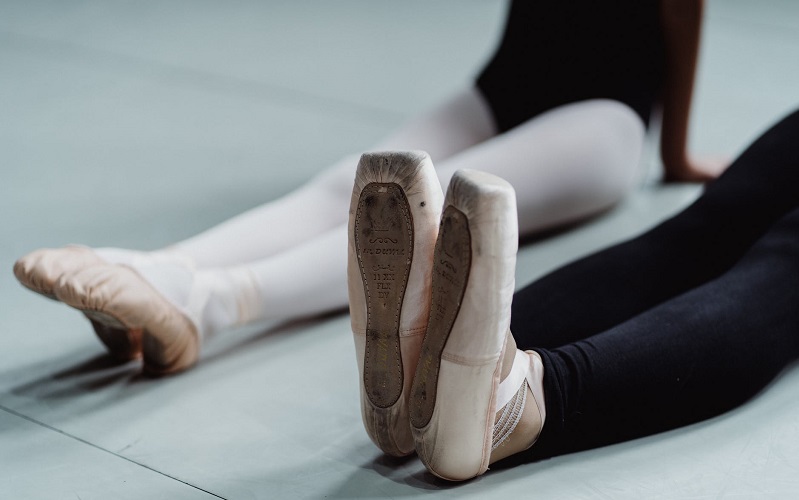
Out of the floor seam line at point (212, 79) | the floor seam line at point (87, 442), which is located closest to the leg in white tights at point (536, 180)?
the floor seam line at point (87, 442)

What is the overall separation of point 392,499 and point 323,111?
5.14ft

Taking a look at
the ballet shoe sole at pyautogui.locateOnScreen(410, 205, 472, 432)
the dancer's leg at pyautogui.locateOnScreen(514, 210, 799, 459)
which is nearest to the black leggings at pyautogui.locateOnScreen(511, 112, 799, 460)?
the dancer's leg at pyautogui.locateOnScreen(514, 210, 799, 459)

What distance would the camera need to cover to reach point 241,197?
1.87m

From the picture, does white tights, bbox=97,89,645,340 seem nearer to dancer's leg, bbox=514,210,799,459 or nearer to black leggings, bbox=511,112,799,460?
black leggings, bbox=511,112,799,460

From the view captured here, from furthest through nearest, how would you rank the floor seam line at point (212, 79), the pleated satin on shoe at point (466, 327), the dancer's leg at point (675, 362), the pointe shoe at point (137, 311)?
the floor seam line at point (212, 79)
the pointe shoe at point (137, 311)
the dancer's leg at point (675, 362)
the pleated satin on shoe at point (466, 327)

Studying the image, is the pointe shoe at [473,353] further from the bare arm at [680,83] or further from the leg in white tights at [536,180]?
the bare arm at [680,83]

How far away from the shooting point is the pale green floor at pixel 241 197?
1009mm

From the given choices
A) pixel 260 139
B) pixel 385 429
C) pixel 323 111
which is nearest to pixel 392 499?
pixel 385 429

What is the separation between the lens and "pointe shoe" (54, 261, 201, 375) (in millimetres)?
1083

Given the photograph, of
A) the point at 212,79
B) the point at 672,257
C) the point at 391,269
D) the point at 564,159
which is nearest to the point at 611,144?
the point at 564,159

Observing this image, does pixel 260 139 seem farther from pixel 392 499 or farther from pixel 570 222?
pixel 392 499

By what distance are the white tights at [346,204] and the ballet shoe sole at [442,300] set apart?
40 centimetres

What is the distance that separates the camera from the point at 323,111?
2.40 meters

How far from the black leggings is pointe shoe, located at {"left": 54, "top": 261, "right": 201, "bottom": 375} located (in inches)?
16.0
